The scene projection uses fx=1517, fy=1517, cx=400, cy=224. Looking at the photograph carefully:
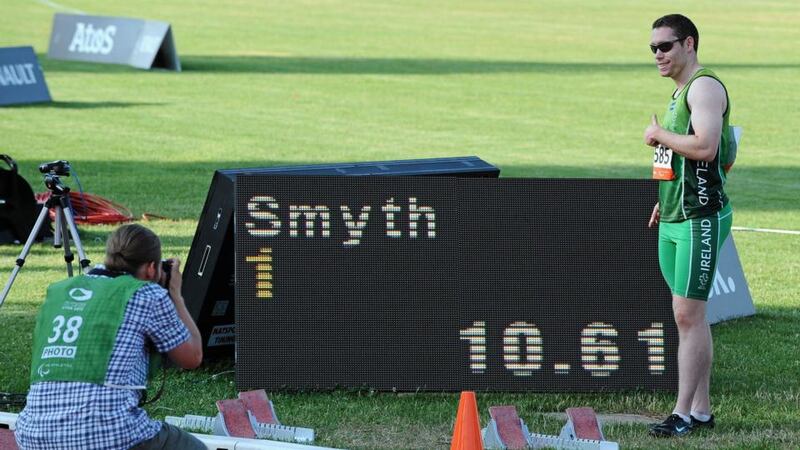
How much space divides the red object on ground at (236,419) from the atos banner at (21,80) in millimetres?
23612

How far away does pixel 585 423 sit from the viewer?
775cm

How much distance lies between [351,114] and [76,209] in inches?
549

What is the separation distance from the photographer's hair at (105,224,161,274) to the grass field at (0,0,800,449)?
2.24m

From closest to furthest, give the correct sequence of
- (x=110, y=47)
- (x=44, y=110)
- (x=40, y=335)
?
(x=40, y=335)
(x=44, y=110)
(x=110, y=47)

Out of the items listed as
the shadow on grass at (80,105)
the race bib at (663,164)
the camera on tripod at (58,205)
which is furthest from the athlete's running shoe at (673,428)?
the shadow on grass at (80,105)

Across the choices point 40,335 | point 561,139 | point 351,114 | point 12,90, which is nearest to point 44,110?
point 12,90

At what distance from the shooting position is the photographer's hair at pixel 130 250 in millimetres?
5816

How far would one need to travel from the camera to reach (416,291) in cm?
867

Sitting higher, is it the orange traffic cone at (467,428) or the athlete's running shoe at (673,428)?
the orange traffic cone at (467,428)

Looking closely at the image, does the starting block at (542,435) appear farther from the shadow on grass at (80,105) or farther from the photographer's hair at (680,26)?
the shadow on grass at (80,105)

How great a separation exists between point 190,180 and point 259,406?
1242cm

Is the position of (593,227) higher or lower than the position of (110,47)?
higher

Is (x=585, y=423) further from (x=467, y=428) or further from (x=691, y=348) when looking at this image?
(x=467, y=428)

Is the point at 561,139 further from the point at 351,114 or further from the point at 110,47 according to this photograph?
the point at 110,47
